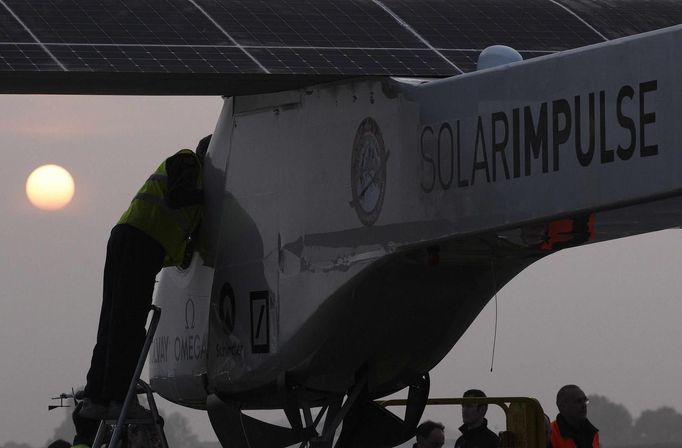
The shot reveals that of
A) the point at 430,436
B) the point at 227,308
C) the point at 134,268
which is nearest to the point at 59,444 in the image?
the point at 227,308

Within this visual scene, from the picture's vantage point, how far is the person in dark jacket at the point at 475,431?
1296 centimetres

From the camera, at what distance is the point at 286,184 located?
11.0 m

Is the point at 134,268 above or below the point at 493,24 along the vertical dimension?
below

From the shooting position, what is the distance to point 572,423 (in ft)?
41.3

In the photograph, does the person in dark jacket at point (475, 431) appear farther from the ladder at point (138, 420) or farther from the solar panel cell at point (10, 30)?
the solar panel cell at point (10, 30)

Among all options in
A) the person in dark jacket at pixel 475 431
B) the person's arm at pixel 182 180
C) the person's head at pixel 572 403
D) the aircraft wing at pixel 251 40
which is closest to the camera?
the aircraft wing at pixel 251 40

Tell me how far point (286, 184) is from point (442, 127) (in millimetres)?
1956

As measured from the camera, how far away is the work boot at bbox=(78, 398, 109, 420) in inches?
444

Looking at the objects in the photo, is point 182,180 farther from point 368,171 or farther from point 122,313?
point 368,171

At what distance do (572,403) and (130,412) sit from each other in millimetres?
3464

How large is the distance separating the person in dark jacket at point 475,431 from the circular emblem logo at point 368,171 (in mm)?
3366

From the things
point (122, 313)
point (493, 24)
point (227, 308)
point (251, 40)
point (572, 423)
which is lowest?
point (572, 423)

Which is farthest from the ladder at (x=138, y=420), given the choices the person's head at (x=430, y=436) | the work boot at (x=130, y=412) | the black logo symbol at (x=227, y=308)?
the person's head at (x=430, y=436)

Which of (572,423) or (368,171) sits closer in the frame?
(368,171)
